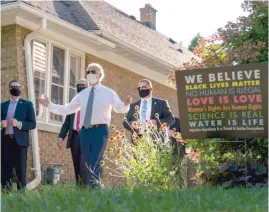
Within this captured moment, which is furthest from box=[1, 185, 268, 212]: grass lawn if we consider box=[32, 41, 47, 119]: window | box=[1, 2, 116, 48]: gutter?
box=[32, 41, 47, 119]: window

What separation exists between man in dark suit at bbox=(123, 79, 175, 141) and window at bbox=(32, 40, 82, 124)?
3801mm

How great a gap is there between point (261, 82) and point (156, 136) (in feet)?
5.48

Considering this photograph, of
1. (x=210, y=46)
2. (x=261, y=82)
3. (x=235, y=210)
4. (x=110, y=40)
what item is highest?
(x=110, y=40)

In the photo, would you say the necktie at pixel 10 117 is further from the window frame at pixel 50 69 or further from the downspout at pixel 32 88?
the window frame at pixel 50 69

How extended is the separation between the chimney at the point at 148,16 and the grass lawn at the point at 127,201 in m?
16.3

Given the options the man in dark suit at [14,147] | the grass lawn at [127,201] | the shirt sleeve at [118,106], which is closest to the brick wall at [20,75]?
the man in dark suit at [14,147]

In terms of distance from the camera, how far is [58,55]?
1261cm

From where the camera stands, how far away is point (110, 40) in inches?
518

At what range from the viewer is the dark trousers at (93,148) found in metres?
7.39

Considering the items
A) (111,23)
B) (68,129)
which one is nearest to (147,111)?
(68,129)

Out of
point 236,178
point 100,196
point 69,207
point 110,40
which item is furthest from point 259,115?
point 110,40

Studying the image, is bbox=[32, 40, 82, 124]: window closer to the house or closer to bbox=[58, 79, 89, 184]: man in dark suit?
the house

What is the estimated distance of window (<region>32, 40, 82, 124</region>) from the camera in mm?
11945

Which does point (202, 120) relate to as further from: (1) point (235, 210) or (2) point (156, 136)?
(1) point (235, 210)
